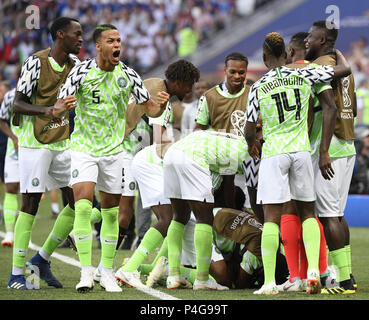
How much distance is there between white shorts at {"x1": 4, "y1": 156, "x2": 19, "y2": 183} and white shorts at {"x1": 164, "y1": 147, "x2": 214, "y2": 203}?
448 cm

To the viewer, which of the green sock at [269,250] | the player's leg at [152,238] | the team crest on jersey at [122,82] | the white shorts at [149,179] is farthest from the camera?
the white shorts at [149,179]

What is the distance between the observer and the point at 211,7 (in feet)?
88.8

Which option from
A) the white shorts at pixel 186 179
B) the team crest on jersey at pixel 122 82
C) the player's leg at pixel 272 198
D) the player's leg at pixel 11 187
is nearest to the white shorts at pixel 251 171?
the white shorts at pixel 186 179

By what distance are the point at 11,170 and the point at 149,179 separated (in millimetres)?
3808

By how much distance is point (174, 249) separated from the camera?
756cm

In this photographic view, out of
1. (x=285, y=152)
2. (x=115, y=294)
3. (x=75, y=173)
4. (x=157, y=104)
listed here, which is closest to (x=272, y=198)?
(x=285, y=152)

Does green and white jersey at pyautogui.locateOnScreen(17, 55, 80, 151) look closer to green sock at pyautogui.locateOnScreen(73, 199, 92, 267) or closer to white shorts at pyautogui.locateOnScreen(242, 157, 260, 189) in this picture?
green sock at pyautogui.locateOnScreen(73, 199, 92, 267)

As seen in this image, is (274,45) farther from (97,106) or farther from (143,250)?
(143,250)

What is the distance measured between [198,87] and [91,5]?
15.4 m

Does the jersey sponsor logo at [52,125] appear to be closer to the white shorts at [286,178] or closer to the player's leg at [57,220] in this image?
the player's leg at [57,220]

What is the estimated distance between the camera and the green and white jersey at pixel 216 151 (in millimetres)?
7492

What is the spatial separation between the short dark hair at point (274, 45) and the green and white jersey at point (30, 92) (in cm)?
183
